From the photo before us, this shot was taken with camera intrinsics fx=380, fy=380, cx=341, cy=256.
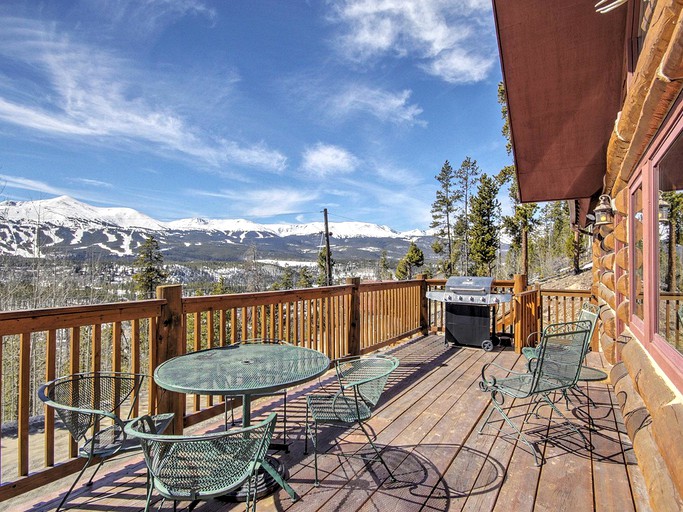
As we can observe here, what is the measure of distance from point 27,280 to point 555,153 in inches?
1141

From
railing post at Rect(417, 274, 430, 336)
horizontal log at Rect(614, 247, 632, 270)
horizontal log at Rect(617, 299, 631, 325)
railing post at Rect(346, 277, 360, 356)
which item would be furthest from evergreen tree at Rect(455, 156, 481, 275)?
horizontal log at Rect(617, 299, 631, 325)

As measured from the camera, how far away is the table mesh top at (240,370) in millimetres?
1959

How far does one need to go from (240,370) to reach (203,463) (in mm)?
698

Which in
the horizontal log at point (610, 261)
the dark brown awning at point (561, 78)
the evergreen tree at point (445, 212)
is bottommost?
the horizontal log at point (610, 261)

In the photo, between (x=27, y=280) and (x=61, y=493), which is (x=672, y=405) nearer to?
(x=61, y=493)

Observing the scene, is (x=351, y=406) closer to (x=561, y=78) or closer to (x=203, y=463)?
(x=203, y=463)

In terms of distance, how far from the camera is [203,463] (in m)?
1.58

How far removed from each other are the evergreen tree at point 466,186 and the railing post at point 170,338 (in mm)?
34289

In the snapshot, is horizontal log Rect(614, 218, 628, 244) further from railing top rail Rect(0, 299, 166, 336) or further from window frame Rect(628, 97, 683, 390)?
railing top rail Rect(0, 299, 166, 336)

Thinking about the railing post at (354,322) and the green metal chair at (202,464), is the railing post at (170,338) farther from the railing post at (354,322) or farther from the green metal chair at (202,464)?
the railing post at (354,322)

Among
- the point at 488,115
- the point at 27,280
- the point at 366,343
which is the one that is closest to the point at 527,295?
the point at 366,343

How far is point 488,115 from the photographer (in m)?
16.7

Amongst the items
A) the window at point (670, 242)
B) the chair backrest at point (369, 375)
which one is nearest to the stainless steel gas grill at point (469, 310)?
the chair backrest at point (369, 375)

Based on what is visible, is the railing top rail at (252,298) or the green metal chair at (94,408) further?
the railing top rail at (252,298)
